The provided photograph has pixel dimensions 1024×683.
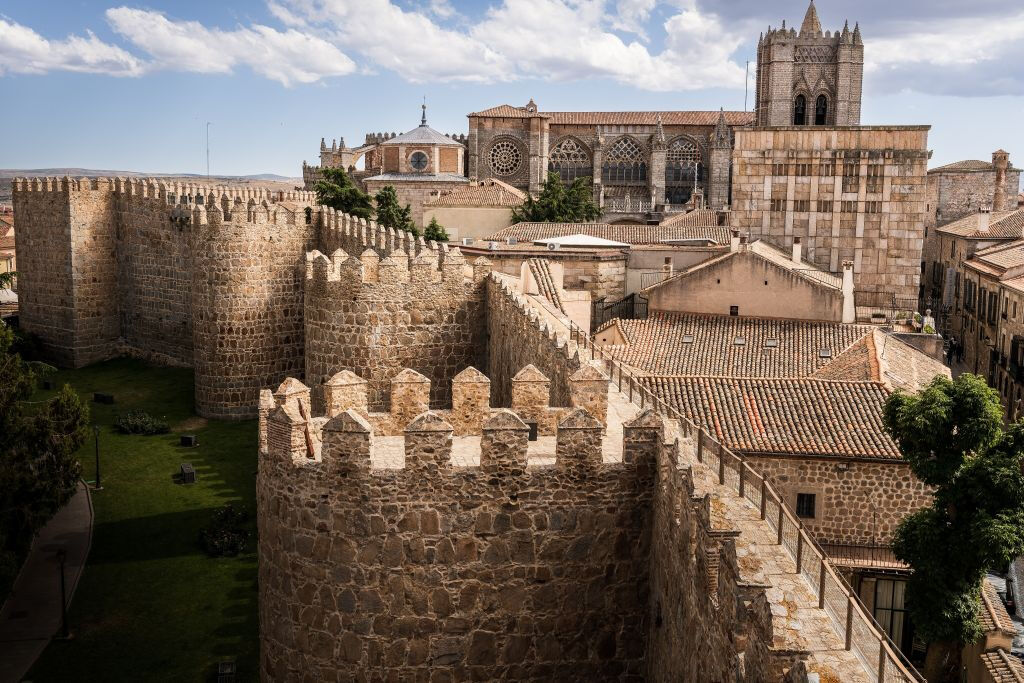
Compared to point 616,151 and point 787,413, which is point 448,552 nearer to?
point 787,413

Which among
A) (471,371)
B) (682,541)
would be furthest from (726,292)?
(682,541)

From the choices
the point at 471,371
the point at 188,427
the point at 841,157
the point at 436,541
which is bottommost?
the point at 188,427

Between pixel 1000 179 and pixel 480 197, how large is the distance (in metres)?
32.6

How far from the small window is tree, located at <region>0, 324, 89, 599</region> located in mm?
11075

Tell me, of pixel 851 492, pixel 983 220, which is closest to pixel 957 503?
pixel 851 492

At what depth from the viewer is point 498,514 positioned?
26.9 feet

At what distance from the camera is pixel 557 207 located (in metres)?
53.8

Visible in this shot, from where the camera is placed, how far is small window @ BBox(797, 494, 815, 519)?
17.5m

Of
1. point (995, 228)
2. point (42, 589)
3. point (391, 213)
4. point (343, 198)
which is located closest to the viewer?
point (42, 589)

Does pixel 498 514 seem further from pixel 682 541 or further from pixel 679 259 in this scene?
pixel 679 259

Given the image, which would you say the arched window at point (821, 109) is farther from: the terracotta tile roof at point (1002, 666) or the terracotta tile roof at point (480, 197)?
the terracotta tile roof at point (1002, 666)

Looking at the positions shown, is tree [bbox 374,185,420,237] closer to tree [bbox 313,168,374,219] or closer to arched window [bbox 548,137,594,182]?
tree [bbox 313,168,374,219]

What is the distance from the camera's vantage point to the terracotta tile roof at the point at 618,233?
35.7 metres

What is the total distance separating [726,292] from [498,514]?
19.9m
